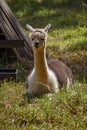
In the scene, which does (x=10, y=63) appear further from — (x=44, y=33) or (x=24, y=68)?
(x=44, y=33)

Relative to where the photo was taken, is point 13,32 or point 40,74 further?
point 13,32

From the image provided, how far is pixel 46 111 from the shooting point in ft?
18.6

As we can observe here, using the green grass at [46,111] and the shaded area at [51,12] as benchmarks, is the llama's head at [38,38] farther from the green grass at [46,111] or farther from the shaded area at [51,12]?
the shaded area at [51,12]

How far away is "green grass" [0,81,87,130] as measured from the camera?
17.5 ft

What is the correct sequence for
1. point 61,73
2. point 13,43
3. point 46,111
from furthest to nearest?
point 13,43 → point 61,73 → point 46,111

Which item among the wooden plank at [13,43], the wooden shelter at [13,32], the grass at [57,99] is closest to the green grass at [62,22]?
the grass at [57,99]

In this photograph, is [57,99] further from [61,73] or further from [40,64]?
[61,73]

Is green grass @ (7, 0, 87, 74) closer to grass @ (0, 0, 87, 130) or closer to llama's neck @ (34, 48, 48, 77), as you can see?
grass @ (0, 0, 87, 130)

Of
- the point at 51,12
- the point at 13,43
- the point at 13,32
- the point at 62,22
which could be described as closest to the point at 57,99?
the point at 13,43

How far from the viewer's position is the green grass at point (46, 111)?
532 centimetres

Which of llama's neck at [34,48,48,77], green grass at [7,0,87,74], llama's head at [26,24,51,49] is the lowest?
green grass at [7,0,87,74]

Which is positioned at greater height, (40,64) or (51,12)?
(40,64)

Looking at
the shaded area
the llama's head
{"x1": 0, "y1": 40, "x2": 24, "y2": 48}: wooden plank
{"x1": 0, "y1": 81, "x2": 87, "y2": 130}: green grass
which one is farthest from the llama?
the shaded area

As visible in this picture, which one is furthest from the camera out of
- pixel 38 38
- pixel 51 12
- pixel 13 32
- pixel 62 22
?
pixel 51 12
